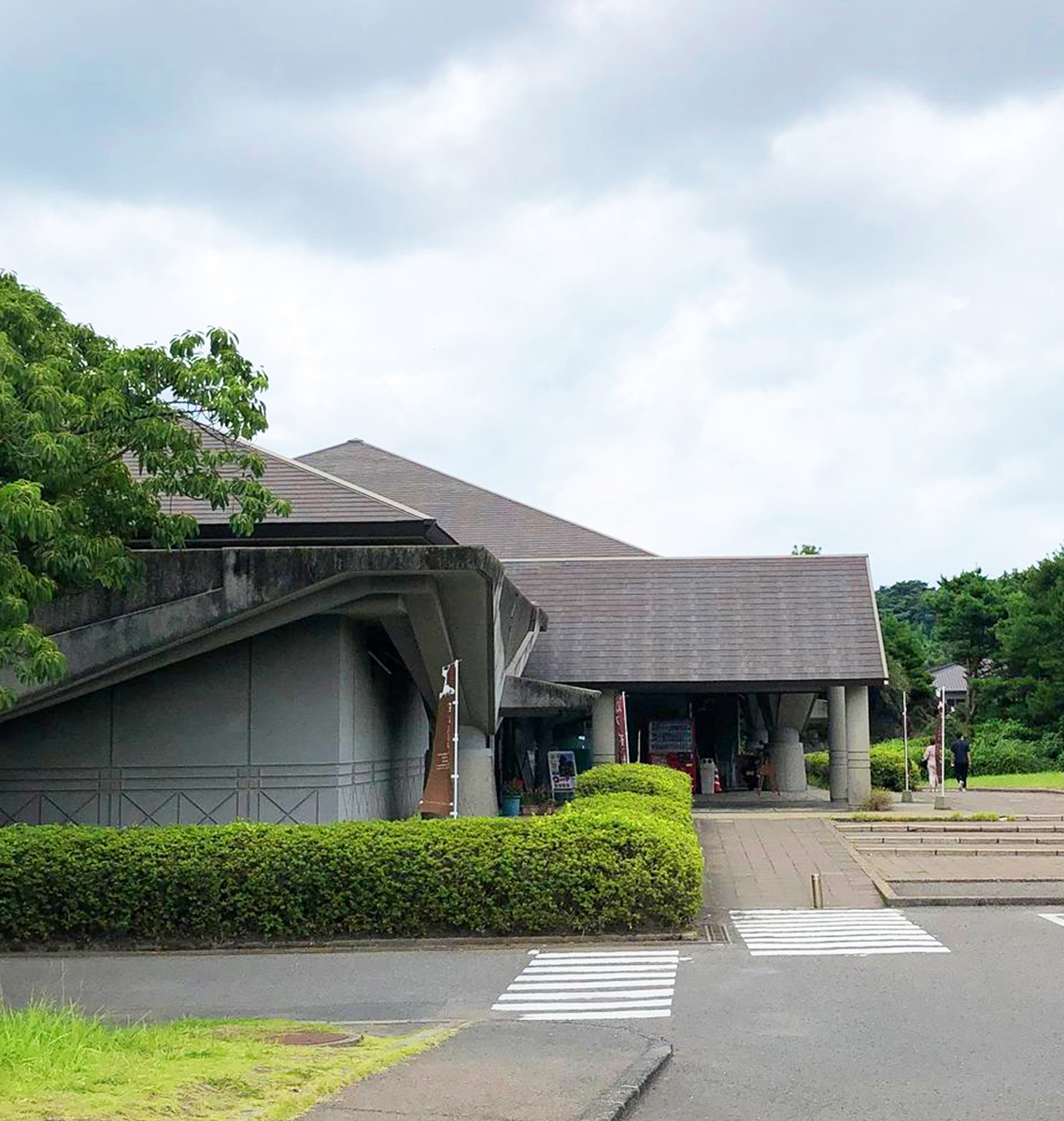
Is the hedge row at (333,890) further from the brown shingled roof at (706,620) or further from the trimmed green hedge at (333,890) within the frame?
the brown shingled roof at (706,620)

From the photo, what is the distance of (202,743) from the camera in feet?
67.2

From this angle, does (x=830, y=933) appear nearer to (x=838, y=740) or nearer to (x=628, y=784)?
(x=628, y=784)

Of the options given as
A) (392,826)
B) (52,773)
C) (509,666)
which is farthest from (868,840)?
(52,773)

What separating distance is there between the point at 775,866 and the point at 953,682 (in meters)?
66.8

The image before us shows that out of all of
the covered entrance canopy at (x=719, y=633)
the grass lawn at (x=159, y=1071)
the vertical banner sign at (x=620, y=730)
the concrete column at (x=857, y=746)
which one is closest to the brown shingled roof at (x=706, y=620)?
the covered entrance canopy at (x=719, y=633)

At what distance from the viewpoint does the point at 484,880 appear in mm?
14664

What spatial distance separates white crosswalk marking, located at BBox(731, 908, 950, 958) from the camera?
536 inches

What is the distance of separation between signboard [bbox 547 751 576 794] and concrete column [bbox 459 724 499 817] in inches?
425

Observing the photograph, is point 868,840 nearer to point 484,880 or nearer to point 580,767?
point 484,880

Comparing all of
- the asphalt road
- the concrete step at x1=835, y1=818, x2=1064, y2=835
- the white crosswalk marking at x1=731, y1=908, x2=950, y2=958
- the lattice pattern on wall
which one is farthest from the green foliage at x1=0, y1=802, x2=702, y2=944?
the concrete step at x1=835, y1=818, x2=1064, y2=835

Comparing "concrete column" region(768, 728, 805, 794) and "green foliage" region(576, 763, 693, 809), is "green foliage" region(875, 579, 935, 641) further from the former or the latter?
"green foliage" region(576, 763, 693, 809)

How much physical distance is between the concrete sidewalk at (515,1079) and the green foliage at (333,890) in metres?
5.05

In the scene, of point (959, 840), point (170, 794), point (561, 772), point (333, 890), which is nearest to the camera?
point (333, 890)

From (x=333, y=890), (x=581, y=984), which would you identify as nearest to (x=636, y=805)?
(x=333, y=890)
